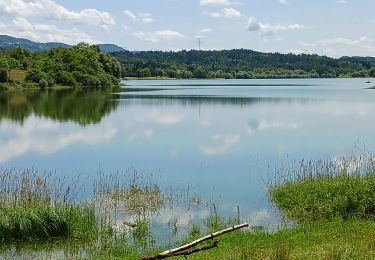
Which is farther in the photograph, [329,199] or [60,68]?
[60,68]

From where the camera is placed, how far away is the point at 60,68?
120 m

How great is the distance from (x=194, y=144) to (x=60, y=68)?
9187 centimetres

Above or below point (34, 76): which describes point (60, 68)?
above

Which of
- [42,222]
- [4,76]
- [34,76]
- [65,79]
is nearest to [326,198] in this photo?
→ [42,222]

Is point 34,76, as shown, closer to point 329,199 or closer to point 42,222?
point 42,222

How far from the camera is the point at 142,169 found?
86.0 feet

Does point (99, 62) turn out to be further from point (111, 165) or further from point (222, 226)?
point (222, 226)

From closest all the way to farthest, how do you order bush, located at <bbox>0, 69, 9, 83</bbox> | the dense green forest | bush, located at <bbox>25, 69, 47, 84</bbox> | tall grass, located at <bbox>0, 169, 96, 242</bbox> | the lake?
1. tall grass, located at <bbox>0, 169, 96, 242</bbox>
2. the lake
3. bush, located at <bbox>0, 69, 9, 83</bbox>
4. the dense green forest
5. bush, located at <bbox>25, 69, 47, 84</bbox>

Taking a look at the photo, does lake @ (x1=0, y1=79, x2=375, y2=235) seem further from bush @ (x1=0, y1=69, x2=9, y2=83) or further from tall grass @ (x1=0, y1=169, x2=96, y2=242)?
bush @ (x1=0, y1=69, x2=9, y2=83)

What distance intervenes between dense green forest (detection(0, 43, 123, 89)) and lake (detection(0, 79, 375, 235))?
2141 inches

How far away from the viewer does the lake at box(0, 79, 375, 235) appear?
73.8 ft

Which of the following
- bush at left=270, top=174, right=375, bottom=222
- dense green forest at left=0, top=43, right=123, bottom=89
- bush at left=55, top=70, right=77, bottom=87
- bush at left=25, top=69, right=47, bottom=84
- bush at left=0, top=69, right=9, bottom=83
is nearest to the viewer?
bush at left=270, top=174, right=375, bottom=222

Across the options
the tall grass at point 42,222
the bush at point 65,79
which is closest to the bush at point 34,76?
the bush at point 65,79

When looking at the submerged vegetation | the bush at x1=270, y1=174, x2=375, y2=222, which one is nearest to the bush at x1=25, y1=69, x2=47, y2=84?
the submerged vegetation
